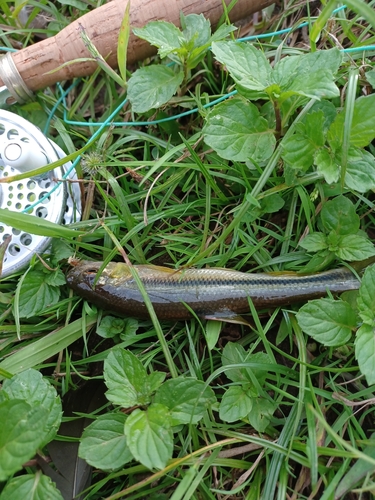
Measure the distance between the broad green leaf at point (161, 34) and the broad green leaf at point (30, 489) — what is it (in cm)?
225

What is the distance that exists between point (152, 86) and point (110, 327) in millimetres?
1440

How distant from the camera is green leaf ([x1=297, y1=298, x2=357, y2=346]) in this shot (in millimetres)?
2320

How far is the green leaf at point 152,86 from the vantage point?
266cm

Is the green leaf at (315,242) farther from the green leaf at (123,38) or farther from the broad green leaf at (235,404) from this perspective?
the green leaf at (123,38)

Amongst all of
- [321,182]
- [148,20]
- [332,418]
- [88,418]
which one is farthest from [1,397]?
[148,20]

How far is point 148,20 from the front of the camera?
8.96 ft

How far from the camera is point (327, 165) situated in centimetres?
227

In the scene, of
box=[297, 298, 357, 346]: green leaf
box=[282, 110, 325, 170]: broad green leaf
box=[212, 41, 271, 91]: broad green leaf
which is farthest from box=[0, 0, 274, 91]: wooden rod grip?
box=[297, 298, 357, 346]: green leaf

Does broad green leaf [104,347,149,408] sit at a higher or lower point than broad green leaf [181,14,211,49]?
lower

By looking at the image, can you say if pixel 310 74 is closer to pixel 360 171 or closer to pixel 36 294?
pixel 360 171

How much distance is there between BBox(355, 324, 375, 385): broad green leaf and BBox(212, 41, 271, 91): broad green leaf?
1256mm

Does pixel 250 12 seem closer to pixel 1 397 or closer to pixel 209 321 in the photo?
pixel 209 321

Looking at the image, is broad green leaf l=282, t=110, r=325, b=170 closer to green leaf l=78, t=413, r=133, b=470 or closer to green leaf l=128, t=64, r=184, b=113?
green leaf l=128, t=64, r=184, b=113

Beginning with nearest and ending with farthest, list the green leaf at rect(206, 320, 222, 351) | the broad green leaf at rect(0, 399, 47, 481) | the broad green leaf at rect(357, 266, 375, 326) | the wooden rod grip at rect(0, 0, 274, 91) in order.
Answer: the broad green leaf at rect(0, 399, 47, 481) → the broad green leaf at rect(357, 266, 375, 326) → the green leaf at rect(206, 320, 222, 351) → the wooden rod grip at rect(0, 0, 274, 91)
